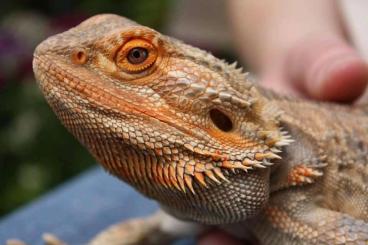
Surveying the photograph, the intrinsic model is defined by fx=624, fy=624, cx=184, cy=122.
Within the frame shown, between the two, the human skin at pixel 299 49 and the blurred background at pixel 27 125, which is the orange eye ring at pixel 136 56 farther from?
the blurred background at pixel 27 125

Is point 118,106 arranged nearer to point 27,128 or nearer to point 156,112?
point 156,112

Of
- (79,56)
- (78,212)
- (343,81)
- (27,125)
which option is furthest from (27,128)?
(79,56)

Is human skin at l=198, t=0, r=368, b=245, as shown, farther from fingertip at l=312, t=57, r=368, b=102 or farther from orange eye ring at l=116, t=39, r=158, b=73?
orange eye ring at l=116, t=39, r=158, b=73

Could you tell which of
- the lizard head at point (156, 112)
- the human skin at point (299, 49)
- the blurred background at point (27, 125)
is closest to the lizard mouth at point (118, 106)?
the lizard head at point (156, 112)

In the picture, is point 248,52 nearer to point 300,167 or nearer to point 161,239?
point 161,239

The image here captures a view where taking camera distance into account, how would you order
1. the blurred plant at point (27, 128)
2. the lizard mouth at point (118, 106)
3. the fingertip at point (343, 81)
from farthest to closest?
1. the blurred plant at point (27, 128)
2. the fingertip at point (343, 81)
3. the lizard mouth at point (118, 106)

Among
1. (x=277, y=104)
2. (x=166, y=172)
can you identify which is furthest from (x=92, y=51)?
(x=277, y=104)
